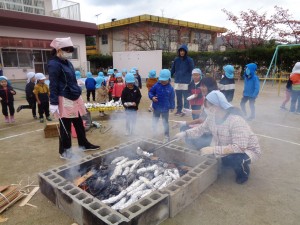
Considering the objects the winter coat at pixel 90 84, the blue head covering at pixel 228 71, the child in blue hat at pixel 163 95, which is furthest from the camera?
the winter coat at pixel 90 84

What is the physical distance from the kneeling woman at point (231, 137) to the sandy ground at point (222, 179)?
323 mm

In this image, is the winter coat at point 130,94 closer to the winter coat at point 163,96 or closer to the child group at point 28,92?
the winter coat at point 163,96

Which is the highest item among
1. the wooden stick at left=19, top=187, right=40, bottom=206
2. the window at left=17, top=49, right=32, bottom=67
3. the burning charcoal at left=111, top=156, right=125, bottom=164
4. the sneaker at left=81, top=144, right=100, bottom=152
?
the window at left=17, top=49, right=32, bottom=67

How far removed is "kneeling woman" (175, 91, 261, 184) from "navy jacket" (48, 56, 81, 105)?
6.99 ft

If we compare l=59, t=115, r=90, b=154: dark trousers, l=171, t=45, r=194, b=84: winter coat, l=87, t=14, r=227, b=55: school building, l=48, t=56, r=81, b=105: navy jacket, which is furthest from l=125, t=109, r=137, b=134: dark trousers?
l=87, t=14, r=227, b=55: school building

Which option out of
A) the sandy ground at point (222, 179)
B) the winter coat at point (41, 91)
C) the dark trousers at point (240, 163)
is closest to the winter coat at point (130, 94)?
the sandy ground at point (222, 179)

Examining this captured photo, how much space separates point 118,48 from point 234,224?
27431mm

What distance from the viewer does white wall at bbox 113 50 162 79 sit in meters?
18.9

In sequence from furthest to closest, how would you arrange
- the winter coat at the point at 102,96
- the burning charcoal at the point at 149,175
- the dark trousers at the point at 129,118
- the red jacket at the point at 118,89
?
the winter coat at the point at 102,96 → the red jacket at the point at 118,89 → the dark trousers at the point at 129,118 → the burning charcoal at the point at 149,175

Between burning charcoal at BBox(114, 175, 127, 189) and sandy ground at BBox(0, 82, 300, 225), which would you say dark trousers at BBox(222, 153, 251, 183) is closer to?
sandy ground at BBox(0, 82, 300, 225)

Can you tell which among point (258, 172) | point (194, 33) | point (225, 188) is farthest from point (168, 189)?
point (194, 33)

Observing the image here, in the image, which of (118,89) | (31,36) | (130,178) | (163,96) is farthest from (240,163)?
(31,36)

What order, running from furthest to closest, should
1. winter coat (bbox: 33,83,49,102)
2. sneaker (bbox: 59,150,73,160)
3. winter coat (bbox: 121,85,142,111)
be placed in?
1. winter coat (bbox: 33,83,49,102)
2. winter coat (bbox: 121,85,142,111)
3. sneaker (bbox: 59,150,73,160)

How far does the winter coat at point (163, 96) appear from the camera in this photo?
→ 5.08 metres
